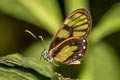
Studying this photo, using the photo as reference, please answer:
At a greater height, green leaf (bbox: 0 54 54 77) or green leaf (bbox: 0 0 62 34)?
green leaf (bbox: 0 0 62 34)

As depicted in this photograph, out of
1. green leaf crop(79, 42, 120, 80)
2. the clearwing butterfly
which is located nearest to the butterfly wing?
the clearwing butterfly

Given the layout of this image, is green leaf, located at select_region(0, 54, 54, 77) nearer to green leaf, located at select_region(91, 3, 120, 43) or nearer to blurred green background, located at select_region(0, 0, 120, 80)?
blurred green background, located at select_region(0, 0, 120, 80)

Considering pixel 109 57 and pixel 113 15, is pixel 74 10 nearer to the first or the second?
pixel 113 15

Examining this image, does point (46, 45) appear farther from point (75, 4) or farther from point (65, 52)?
point (75, 4)

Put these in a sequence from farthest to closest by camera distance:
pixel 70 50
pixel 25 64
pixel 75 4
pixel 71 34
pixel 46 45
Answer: pixel 46 45 < pixel 70 50 < pixel 71 34 < pixel 75 4 < pixel 25 64

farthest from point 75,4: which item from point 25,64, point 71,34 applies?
point 25,64

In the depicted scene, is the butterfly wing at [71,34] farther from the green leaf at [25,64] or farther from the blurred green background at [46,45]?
the green leaf at [25,64]

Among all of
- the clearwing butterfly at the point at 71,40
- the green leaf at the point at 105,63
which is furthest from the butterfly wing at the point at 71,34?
the green leaf at the point at 105,63

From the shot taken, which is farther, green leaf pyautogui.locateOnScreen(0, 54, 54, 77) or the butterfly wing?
the butterfly wing
